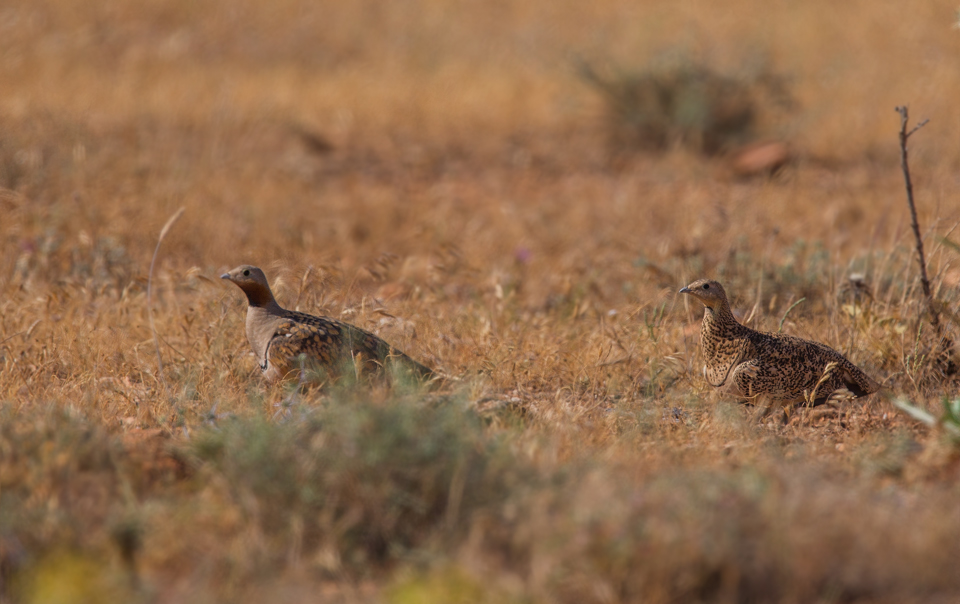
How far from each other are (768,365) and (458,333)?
70.6 inches

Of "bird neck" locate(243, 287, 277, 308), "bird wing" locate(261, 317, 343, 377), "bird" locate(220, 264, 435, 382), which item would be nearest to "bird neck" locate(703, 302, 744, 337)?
"bird" locate(220, 264, 435, 382)

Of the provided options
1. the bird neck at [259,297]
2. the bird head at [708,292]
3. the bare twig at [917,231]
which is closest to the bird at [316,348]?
the bird neck at [259,297]

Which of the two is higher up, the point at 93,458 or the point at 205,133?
→ the point at 93,458

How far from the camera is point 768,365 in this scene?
465 cm

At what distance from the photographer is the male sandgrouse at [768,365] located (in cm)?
464

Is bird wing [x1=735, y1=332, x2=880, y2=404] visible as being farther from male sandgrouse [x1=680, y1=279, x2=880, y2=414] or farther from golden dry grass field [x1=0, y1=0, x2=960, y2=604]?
golden dry grass field [x1=0, y1=0, x2=960, y2=604]

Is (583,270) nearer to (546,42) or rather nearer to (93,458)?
(93,458)

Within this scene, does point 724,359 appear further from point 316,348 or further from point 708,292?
point 316,348

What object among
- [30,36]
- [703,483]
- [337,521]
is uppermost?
[703,483]

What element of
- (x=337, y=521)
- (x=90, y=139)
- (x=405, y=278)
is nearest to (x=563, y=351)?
(x=405, y=278)

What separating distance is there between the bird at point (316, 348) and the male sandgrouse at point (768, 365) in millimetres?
1397

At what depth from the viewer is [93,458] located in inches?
142

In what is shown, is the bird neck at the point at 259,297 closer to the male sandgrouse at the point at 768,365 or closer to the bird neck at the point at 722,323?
the male sandgrouse at the point at 768,365

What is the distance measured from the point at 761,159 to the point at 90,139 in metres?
6.97
